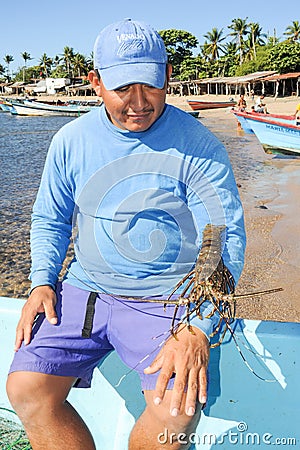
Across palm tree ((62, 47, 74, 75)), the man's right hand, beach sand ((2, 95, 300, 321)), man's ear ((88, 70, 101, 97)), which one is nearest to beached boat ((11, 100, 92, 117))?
beach sand ((2, 95, 300, 321))

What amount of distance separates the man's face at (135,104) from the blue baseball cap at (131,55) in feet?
0.15

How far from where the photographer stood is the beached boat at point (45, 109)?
123 feet

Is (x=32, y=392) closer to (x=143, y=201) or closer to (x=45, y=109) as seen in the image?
(x=143, y=201)

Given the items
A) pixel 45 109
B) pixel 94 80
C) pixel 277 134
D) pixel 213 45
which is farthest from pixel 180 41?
pixel 94 80

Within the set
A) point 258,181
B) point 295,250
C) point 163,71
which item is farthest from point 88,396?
point 258,181

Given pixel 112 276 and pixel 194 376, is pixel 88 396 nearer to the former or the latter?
pixel 112 276

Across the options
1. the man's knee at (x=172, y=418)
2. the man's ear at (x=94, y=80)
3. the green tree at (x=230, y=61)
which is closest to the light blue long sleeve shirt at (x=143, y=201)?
the man's ear at (x=94, y=80)

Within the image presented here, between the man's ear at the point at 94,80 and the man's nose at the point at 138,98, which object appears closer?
the man's nose at the point at 138,98

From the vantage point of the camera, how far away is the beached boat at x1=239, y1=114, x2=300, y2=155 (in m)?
13.0

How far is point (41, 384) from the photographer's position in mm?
1748

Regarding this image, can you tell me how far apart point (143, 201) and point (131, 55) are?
1.90ft

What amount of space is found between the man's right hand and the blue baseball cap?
0.88 m

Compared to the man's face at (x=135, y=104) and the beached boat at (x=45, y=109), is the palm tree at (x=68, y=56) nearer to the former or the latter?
the beached boat at (x=45, y=109)

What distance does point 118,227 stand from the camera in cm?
197
